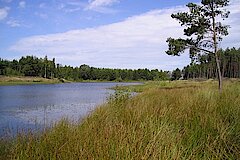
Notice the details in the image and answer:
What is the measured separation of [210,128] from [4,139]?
4.38m

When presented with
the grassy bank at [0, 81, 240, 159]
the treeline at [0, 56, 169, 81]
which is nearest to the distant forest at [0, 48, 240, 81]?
the treeline at [0, 56, 169, 81]

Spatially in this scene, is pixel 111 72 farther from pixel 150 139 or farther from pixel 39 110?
pixel 150 139

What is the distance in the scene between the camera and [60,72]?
121062 mm

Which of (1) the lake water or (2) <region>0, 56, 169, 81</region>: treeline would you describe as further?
(2) <region>0, 56, 169, 81</region>: treeline

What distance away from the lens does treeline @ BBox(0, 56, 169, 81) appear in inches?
4141

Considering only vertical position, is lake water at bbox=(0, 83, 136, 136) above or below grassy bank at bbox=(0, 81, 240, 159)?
below

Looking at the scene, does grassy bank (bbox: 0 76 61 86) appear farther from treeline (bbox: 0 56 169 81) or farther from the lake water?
the lake water

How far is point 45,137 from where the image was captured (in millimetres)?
4887

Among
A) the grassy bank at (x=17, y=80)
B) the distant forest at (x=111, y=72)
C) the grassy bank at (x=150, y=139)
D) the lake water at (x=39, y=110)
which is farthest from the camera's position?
the distant forest at (x=111, y=72)

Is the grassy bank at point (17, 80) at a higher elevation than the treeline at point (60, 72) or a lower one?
lower

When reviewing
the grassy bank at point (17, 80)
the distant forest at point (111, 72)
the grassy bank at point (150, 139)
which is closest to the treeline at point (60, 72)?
the distant forest at point (111, 72)

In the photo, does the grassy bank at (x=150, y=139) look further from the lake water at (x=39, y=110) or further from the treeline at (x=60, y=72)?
the treeline at (x=60, y=72)

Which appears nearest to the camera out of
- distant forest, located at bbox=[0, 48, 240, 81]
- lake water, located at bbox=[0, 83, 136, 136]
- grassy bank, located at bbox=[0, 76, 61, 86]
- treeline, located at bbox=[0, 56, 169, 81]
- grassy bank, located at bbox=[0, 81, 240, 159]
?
grassy bank, located at bbox=[0, 81, 240, 159]

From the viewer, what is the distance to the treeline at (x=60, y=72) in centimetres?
10519
